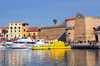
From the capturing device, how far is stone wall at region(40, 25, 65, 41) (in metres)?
77.2

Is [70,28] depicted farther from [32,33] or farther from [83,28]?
[32,33]

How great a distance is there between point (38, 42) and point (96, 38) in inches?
1056

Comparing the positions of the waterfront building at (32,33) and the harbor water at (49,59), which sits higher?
the waterfront building at (32,33)

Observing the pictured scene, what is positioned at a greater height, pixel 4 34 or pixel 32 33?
pixel 32 33

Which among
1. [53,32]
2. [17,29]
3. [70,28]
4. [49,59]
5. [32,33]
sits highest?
[17,29]

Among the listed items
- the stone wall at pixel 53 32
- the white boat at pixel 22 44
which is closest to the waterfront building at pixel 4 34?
the stone wall at pixel 53 32

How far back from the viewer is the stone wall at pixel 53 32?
77.2 meters

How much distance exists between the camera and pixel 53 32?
79.8 m

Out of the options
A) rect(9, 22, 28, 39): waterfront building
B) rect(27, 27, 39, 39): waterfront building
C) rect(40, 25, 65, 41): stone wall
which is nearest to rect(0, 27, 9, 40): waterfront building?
rect(9, 22, 28, 39): waterfront building

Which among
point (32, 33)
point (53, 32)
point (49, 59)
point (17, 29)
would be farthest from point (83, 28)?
point (49, 59)

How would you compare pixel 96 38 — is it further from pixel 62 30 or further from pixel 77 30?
pixel 62 30

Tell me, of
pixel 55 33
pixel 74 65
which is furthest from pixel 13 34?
pixel 74 65

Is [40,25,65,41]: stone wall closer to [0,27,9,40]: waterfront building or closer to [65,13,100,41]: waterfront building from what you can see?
[65,13,100,41]: waterfront building

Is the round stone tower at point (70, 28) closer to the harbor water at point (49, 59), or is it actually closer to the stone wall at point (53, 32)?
the stone wall at point (53, 32)
